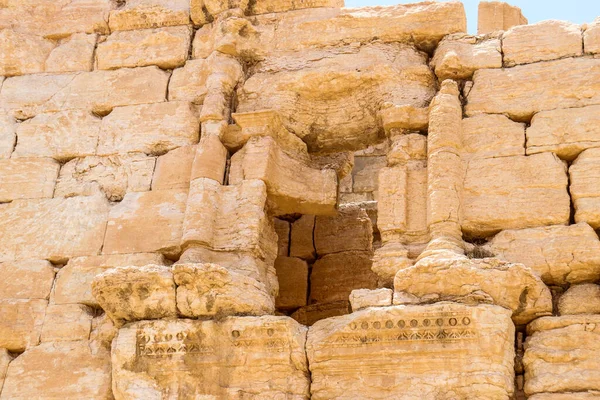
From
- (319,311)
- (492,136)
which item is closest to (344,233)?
(319,311)

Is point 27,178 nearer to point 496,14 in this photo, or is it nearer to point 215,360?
point 215,360

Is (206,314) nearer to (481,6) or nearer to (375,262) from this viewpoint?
(375,262)

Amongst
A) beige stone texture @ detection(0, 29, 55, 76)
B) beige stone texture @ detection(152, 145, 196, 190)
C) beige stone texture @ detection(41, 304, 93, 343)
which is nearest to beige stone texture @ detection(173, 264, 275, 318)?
beige stone texture @ detection(41, 304, 93, 343)

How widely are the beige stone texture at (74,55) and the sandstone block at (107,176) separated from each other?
113 centimetres

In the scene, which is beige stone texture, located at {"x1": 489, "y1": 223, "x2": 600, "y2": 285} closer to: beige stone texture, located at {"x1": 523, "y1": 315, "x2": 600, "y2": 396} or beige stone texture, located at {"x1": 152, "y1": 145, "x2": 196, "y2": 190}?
beige stone texture, located at {"x1": 523, "y1": 315, "x2": 600, "y2": 396}

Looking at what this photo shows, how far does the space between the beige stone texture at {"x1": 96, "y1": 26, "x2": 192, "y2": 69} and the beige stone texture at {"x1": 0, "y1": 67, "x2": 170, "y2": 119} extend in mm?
96

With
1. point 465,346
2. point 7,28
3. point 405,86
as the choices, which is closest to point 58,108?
point 7,28

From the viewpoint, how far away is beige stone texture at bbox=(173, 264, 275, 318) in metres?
5.81

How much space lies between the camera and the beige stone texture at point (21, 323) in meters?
6.40

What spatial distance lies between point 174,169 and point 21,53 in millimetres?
2299

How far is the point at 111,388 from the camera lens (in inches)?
236

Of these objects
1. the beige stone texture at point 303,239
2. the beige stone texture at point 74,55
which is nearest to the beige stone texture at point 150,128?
the beige stone texture at point 74,55

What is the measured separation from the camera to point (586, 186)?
605 cm

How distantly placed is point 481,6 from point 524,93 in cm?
166
